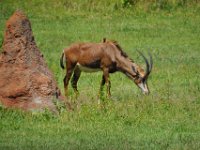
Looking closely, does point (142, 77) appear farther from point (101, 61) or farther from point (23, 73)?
point (23, 73)

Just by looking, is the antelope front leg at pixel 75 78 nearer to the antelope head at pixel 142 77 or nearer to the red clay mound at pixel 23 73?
the antelope head at pixel 142 77

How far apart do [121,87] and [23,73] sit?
4.22 m

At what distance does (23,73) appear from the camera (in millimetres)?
14430

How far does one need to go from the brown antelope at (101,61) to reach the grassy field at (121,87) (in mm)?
364

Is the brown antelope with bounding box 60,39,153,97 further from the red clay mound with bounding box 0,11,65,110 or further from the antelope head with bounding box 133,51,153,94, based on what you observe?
the red clay mound with bounding box 0,11,65,110

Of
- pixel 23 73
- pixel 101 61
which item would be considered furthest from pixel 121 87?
pixel 23 73

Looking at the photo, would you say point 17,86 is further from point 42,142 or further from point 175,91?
point 175,91

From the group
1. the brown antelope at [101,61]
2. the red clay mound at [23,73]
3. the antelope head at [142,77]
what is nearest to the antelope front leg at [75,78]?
the brown antelope at [101,61]

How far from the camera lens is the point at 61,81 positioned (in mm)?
19391

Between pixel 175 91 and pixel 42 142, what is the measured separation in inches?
228

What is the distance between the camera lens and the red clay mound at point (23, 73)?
14188mm

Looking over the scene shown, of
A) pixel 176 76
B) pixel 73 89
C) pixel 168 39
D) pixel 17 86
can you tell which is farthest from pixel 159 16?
pixel 17 86

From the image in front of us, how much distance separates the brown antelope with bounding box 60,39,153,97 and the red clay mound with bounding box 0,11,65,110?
270 centimetres

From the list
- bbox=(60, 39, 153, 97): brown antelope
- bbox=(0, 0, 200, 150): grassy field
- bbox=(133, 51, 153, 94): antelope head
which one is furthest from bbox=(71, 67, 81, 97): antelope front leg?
bbox=(133, 51, 153, 94): antelope head
